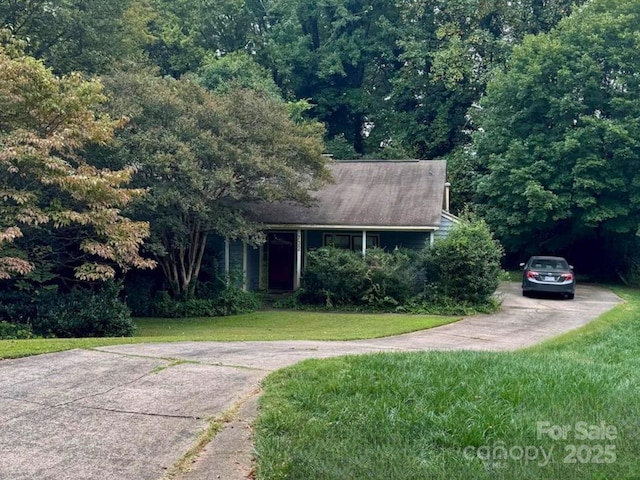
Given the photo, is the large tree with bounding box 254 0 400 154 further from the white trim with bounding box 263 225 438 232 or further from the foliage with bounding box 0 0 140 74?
the white trim with bounding box 263 225 438 232

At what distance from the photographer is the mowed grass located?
12.6ft

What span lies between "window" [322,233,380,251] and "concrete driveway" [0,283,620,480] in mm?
10266

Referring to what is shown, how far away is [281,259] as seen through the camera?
20.2 metres

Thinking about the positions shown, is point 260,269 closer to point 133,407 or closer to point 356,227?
point 356,227

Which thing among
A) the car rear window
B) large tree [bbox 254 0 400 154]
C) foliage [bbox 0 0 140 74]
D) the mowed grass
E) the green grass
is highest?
large tree [bbox 254 0 400 154]

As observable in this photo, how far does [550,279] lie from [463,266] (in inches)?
154

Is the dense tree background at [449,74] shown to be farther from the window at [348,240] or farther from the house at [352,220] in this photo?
the window at [348,240]

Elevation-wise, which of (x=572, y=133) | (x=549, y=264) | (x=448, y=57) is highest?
(x=448, y=57)

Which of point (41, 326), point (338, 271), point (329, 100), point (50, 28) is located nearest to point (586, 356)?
point (338, 271)

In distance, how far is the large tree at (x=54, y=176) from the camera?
10.9 m

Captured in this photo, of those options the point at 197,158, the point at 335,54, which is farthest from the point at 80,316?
the point at 335,54

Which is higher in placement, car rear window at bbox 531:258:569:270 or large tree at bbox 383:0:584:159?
large tree at bbox 383:0:584:159

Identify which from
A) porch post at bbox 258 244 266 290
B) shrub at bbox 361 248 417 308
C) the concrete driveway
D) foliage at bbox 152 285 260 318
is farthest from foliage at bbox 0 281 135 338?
porch post at bbox 258 244 266 290

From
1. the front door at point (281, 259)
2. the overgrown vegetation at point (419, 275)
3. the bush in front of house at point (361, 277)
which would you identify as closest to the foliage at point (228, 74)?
the front door at point (281, 259)
